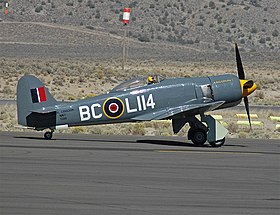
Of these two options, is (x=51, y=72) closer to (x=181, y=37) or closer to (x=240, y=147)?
(x=240, y=147)

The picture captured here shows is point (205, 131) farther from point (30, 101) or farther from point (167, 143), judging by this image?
point (30, 101)

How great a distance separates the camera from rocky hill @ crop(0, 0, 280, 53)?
105 meters

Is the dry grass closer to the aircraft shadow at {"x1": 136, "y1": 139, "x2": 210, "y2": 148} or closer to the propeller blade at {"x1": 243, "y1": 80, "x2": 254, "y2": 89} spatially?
the aircraft shadow at {"x1": 136, "y1": 139, "x2": 210, "y2": 148}

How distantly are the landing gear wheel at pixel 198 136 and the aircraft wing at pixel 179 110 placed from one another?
0.52 metres

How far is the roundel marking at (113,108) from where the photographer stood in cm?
2267

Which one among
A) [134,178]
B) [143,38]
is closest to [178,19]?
[143,38]

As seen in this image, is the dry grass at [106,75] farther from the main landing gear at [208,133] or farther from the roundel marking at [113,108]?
the roundel marking at [113,108]

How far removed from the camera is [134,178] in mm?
15688

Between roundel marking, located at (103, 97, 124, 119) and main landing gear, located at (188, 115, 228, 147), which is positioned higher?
roundel marking, located at (103, 97, 124, 119)

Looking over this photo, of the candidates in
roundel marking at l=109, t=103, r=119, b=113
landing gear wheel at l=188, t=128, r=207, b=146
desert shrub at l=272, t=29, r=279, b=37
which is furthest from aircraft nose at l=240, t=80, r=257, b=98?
desert shrub at l=272, t=29, r=279, b=37

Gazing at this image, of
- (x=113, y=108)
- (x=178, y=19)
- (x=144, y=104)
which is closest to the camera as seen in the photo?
(x=113, y=108)

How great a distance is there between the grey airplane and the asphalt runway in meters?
0.57

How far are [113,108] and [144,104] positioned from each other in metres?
0.97

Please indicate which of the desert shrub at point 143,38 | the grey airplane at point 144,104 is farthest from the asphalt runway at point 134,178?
the desert shrub at point 143,38
